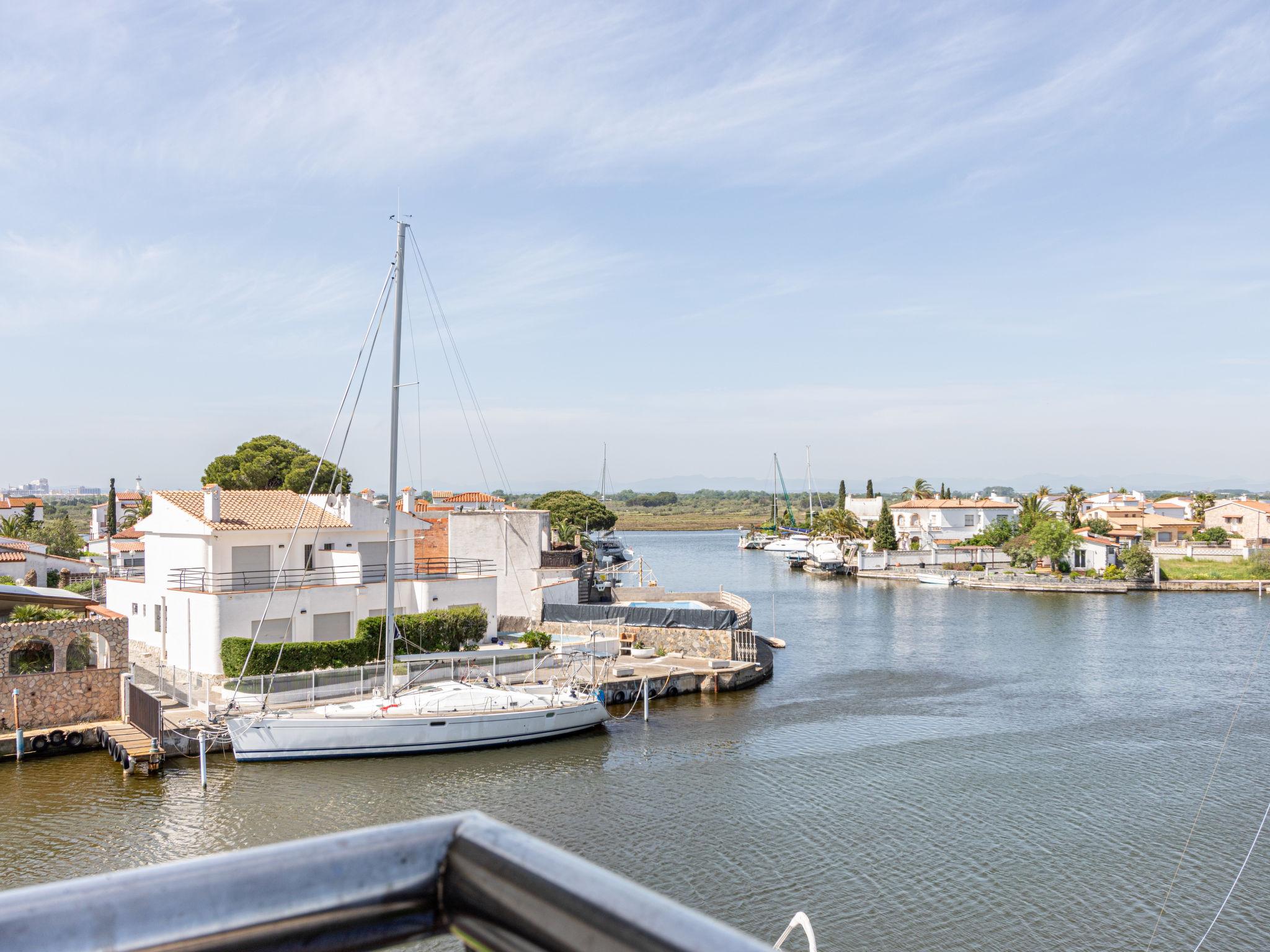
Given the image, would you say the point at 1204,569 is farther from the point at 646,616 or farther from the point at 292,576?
the point at 292,576

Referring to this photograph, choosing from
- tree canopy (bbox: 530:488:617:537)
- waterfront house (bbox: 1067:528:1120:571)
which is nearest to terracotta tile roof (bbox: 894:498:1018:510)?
waterfront house (bbox: 1067:528:1120:571)

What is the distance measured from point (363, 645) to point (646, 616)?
520 inches

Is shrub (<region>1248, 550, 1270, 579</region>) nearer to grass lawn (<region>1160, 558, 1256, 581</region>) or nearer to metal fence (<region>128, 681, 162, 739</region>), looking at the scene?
grass lawn (<region>1160, 558, 1256, 581</region>)

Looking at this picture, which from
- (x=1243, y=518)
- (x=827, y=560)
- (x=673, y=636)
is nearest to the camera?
(x=673, y=636)

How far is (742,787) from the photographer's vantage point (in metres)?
23.8

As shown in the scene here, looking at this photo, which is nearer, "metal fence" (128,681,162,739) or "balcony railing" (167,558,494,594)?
"metal fence" (128,681,162,739)

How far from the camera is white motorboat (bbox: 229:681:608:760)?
79.9ft

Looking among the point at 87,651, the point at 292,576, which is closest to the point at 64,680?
the point at 87,651

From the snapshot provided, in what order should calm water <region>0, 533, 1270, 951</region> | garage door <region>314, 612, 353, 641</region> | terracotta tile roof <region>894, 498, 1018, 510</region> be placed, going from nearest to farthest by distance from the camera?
calm water <region>0, 533, 1270, 951</region>, garage door <region>314, 612, 353, 641</region>, terracotta tile roof <region>894, 498, 1018, 510</region>

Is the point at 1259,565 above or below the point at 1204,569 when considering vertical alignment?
above

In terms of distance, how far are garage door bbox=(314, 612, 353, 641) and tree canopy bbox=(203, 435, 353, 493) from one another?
29674 mm

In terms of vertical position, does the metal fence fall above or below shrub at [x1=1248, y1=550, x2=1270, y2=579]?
above

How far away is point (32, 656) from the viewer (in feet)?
86.6

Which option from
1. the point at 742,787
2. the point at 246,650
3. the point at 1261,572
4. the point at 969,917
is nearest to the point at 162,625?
the point at 246,650
